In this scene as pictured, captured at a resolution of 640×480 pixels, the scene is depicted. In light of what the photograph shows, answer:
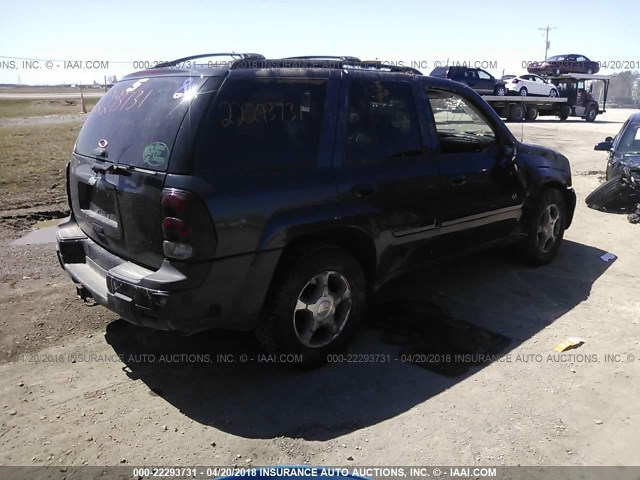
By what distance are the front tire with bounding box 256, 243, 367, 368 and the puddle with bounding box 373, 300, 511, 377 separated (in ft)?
1.69

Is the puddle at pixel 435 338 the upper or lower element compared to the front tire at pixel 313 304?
lower

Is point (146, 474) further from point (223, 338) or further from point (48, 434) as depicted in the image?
point (223, 338)

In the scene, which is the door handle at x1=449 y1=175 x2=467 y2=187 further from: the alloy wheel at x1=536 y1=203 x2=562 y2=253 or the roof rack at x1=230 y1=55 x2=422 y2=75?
the alloy wheel at x1=536 y1=203 x2=562 y2=253

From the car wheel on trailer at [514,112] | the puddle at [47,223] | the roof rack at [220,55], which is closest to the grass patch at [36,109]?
the car wheel on trailer at [514,112]

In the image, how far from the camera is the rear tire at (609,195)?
26.3 feet

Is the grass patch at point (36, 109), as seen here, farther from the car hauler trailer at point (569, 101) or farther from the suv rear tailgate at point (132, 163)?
the suv rear tailgate at point (132, 163)

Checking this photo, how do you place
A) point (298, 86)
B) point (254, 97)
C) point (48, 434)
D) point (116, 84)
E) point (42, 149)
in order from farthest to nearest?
point (42, 149)
point (116, 84)
point (298, 86)
point (254, 97)
point (48, 434)

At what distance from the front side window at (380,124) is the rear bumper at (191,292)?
41.6 inches

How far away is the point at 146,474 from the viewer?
2.72 metres

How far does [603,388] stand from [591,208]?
5.58m

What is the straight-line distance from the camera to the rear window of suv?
309 centimetres

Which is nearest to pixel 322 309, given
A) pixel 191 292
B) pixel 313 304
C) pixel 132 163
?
pixel 313 304

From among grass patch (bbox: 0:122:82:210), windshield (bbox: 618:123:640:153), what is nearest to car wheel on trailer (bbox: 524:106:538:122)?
windshield (bbox: 618:123:640:153)

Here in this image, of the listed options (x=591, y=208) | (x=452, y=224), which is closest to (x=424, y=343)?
(x=452, y=224)
